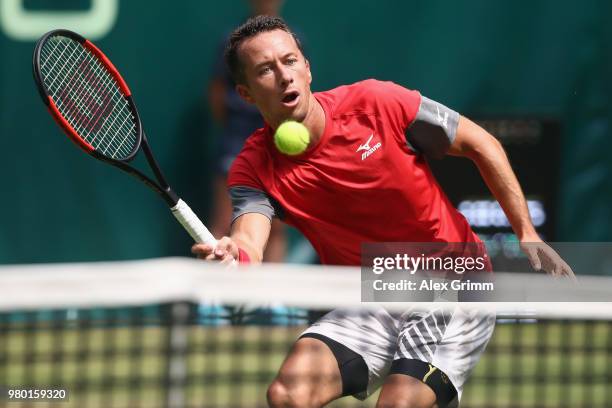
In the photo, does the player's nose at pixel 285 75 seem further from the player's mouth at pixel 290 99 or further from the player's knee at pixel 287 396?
the player's knee at pixel 287 396

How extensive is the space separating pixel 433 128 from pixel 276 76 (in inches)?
20.3

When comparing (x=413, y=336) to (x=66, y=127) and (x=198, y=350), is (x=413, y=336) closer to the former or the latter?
(x=66, y=127)

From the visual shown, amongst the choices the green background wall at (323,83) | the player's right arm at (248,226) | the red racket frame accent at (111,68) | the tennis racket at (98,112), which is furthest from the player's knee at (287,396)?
the green background wall at (323,83)

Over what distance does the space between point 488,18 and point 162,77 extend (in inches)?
69.3

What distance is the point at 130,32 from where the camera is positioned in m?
6.83

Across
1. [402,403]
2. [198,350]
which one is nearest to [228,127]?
[198,350]

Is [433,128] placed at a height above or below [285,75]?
below

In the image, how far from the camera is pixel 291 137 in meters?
3.97

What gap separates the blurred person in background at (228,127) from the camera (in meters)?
6.60

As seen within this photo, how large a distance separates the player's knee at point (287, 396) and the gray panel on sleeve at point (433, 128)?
34.3 inches

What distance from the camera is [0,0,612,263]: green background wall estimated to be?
6824mm

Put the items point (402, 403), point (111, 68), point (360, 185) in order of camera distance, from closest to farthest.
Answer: point (402, 403)
point (360, 185)
point (111, 68)

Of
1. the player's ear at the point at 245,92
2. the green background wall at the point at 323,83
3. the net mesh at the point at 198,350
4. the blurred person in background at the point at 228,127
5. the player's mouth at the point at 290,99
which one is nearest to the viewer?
the player's mouth at the point at 290,99

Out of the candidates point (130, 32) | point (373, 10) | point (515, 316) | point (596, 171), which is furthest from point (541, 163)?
point (515, 316)
